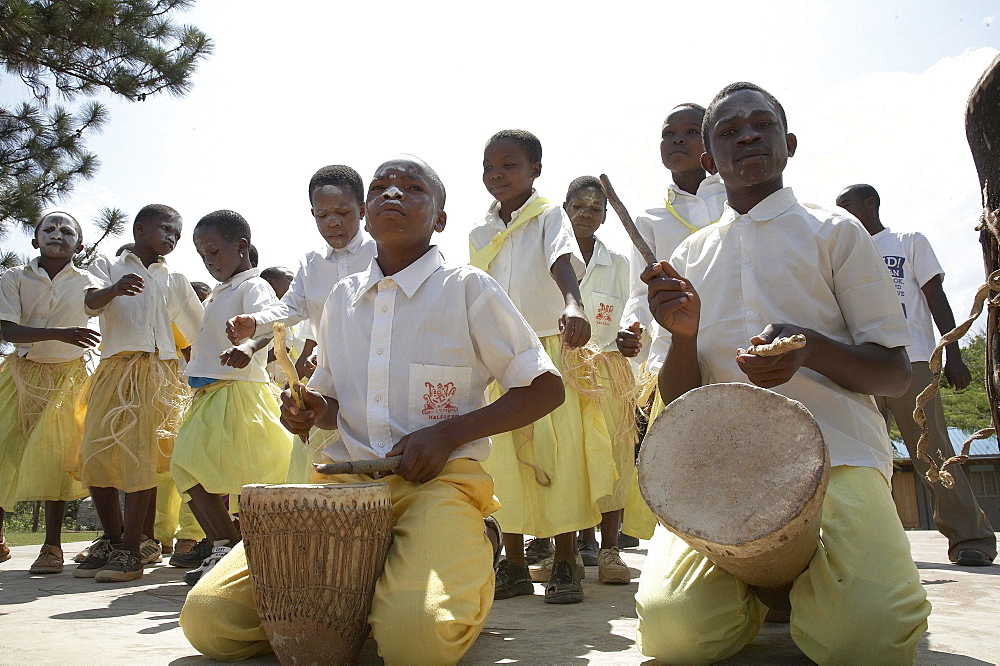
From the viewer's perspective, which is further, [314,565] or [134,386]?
[134,386]

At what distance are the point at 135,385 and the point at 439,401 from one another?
325cm

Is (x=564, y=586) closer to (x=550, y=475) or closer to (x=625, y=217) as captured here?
(x=550, y=475)

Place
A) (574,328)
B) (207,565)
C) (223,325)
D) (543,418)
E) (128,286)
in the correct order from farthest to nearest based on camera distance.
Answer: (128,286) < (223,325) < (207,565) < (543,418) < (574,328)

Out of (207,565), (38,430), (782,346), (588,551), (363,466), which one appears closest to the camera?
(782,346)

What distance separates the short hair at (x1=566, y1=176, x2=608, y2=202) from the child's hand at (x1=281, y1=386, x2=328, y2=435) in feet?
11.4

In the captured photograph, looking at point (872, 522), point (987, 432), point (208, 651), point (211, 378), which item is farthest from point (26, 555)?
point (987, 432)

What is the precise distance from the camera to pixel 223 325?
16.1ft

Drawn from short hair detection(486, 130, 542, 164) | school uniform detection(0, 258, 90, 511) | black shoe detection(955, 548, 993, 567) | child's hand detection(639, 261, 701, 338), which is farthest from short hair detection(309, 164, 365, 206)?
black shoe detection(955, 548, 993, 567)

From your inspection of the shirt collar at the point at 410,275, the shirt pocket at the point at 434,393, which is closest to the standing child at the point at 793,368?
the shirt pocket at the point at 434,393

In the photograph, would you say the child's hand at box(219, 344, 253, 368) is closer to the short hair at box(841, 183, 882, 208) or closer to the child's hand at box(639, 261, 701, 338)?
the child's hand at box(639, 261, 701, 338)

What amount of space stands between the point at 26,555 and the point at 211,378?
2573 millimetres

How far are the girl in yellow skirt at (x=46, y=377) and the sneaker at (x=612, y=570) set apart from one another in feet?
10.5

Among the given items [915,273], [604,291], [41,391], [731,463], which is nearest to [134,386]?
[41,391]

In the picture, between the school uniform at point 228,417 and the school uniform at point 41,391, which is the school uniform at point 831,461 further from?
the school uniform at point 41,391
